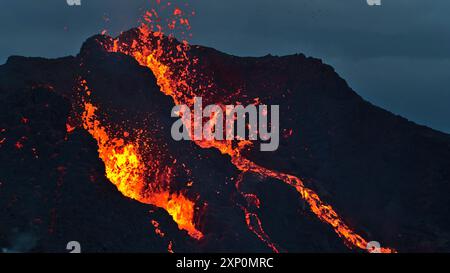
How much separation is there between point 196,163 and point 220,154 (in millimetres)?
2607

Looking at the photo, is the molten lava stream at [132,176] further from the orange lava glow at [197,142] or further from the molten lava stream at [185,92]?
the molten lava stream at [185,92]

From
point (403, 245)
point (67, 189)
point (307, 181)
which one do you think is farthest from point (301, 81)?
point (67, 189)

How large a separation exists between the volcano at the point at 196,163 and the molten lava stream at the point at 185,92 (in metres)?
0.12

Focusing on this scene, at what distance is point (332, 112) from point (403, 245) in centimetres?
1318

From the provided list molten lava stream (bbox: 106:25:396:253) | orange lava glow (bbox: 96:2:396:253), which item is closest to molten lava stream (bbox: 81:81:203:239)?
orange lava glow (bbox: 96:2:396:253)

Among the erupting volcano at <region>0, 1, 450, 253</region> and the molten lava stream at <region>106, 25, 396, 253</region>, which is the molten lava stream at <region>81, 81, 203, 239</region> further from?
the molten lava stream at <region>106, 25, 396, 253</region>

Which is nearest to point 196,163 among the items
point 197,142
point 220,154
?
point 220,154

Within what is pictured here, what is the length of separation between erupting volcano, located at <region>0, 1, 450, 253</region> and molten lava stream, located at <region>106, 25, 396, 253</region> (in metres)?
0.10

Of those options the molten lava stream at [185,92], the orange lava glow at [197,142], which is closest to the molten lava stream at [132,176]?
the orange lava glow at [197,142]

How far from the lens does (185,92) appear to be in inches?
2594

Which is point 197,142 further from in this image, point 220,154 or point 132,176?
point 132,176

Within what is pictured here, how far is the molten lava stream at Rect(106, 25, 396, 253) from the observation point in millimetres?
58062

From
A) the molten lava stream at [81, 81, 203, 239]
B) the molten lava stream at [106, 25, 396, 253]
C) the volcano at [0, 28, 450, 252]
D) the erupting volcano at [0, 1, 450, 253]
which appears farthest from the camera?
the molten lava stream at [106, 25, 396, 253]
